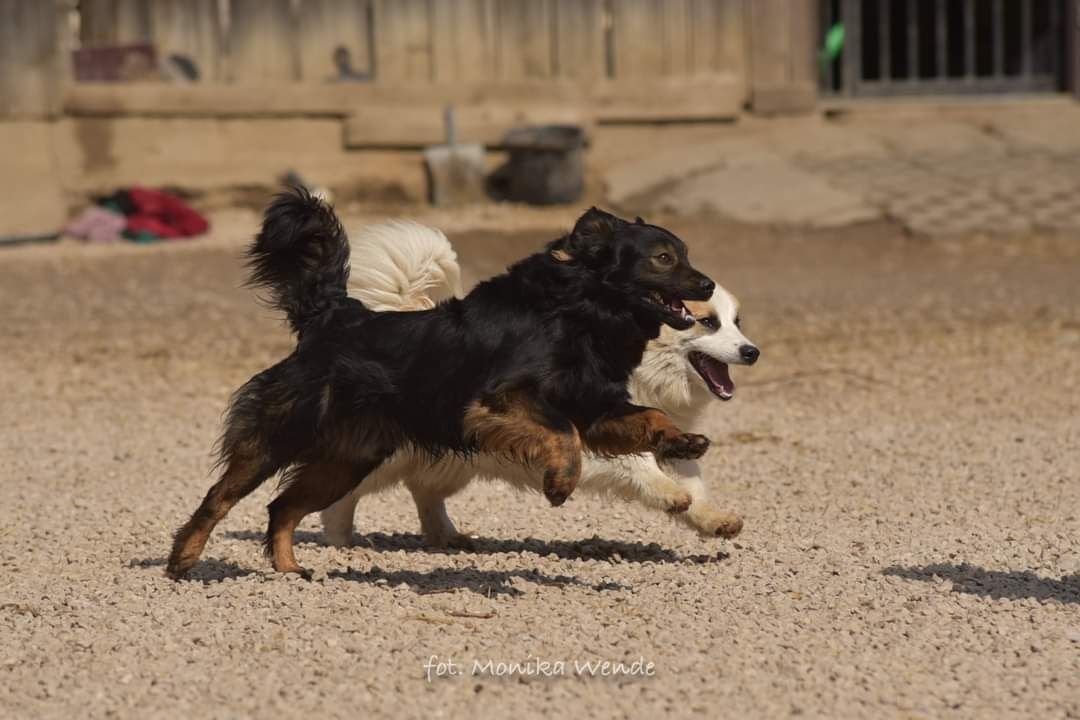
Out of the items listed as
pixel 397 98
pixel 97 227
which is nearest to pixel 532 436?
pixel 97 227

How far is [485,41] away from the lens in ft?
57.4

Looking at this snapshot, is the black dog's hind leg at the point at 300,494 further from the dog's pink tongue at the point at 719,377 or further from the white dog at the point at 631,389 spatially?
the dog's pink tongue at the point at 719,377

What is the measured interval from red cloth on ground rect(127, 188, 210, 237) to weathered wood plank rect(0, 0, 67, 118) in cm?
121

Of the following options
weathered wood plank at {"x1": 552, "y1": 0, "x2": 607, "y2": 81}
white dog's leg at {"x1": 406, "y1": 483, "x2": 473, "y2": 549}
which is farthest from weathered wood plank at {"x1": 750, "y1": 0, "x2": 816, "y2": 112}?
white dog's leg at {"x1": 406, "y1": 483, "x2": 473, "y2": 549}

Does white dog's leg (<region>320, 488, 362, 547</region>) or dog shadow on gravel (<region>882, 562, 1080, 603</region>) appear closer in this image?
dog shadow on gravel (<region>882, 562, 1080, 603</region>)

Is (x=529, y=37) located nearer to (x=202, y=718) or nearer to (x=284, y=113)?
(x=284, y=113)

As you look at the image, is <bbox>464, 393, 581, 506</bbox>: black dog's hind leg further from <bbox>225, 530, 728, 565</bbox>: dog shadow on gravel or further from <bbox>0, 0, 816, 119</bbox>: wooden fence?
<bbox>0, 0, 816, 119</bbox>: wooden fence

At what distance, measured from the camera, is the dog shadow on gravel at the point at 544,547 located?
666cm

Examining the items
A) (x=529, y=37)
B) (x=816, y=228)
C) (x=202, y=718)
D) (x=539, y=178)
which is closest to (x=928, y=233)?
(x=816, y=228)

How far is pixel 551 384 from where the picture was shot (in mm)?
5832

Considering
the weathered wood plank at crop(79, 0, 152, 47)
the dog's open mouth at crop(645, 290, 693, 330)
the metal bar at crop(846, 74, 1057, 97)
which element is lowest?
the dog's open mouth at crop(645, 290, 693, 330)

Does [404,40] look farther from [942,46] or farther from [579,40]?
[942,46]

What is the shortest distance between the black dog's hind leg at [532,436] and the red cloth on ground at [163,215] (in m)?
10.4

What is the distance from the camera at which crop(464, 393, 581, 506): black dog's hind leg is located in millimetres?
5707
